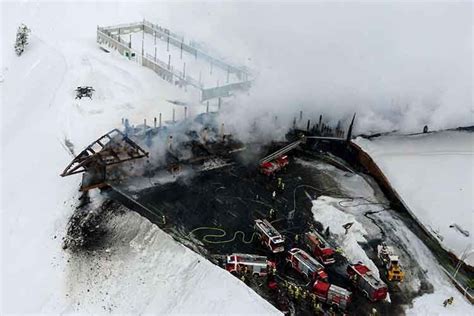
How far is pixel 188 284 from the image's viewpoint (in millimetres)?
18500

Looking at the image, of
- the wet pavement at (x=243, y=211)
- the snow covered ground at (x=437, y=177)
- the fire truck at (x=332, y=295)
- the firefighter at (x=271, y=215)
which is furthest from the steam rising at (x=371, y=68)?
the fire truck at (x=332, y=295)

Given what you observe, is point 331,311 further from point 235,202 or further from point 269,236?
point 235,202

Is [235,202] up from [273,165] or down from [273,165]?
down

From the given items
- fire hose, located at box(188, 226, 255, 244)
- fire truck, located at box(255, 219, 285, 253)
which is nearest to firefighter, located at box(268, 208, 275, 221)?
fire truck, located at box(255, 219, 285, 253)

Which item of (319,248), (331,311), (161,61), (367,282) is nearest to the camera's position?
(331,311)

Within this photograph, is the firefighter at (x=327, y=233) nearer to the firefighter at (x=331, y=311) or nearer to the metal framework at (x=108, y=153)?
the firefighter at (x=331, y=311)

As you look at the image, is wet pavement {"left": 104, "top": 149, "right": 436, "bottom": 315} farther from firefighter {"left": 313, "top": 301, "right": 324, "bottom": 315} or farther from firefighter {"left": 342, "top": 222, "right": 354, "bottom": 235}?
firefighter {"left": 342, "top": 222, "right": 354, "bottom": 235}

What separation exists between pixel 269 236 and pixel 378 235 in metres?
4.28

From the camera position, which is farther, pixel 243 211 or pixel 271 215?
pixel 243 211

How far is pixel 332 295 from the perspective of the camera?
1789cm

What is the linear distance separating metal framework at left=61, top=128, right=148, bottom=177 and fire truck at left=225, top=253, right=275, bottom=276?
20.9ft

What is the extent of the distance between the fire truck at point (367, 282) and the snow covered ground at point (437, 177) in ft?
13.7

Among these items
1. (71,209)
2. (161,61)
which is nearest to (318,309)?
(71,209)

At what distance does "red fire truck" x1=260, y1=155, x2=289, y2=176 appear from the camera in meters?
24.1
